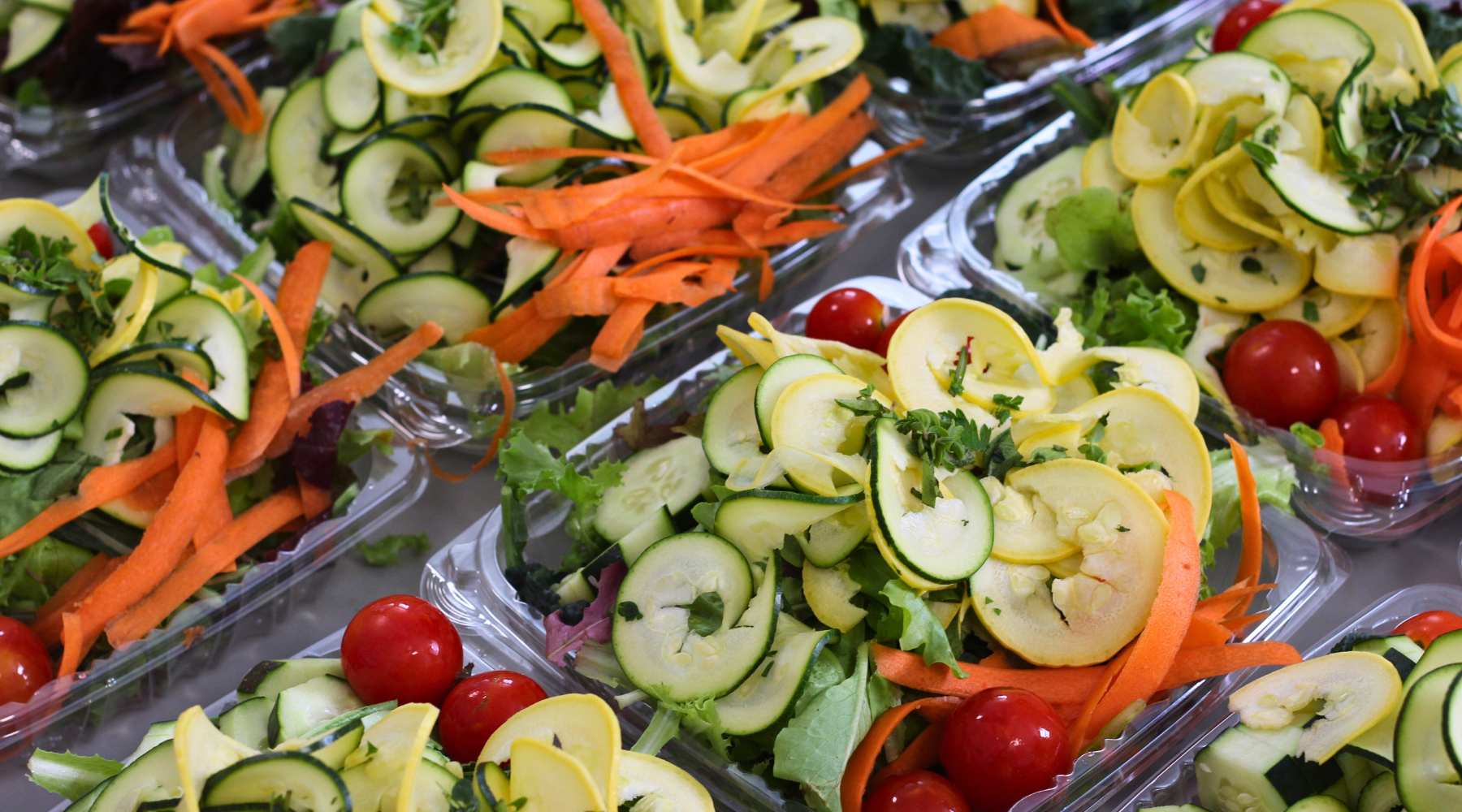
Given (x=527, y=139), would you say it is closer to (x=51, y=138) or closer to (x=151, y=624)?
(x=151, y=624)

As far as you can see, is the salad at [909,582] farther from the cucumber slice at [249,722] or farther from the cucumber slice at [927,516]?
the cucumber slice at [249,722]

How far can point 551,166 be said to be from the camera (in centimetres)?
265

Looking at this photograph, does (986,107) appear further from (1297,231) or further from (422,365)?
(422,365)

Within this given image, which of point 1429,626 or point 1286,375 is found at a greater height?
point 1286,375

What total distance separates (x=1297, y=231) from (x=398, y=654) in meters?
1.75

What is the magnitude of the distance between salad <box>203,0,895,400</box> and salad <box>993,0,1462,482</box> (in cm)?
58

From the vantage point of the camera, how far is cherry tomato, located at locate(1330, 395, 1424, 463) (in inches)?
90.4

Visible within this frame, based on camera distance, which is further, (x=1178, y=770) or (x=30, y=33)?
(x=30, y=33)

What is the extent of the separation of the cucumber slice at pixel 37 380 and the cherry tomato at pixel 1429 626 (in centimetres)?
219

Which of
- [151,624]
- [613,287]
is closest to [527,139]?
[613,287]

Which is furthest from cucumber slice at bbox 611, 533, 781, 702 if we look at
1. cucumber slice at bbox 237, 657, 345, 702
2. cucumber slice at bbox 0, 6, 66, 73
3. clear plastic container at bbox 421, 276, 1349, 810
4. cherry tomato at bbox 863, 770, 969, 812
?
cucumber slice at bbox 0, 6, 66, 73

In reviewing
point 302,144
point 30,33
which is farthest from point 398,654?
point 30,33

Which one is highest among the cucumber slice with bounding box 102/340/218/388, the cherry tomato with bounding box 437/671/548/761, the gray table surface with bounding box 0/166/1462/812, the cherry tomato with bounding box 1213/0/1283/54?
the cherry tomato with bounding box 1213/0/1283/54

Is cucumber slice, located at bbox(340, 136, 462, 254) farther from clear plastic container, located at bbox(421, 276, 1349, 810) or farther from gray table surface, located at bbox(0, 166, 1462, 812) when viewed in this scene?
clear plastic container, located at bbox(421, 276, 1349, 810)
